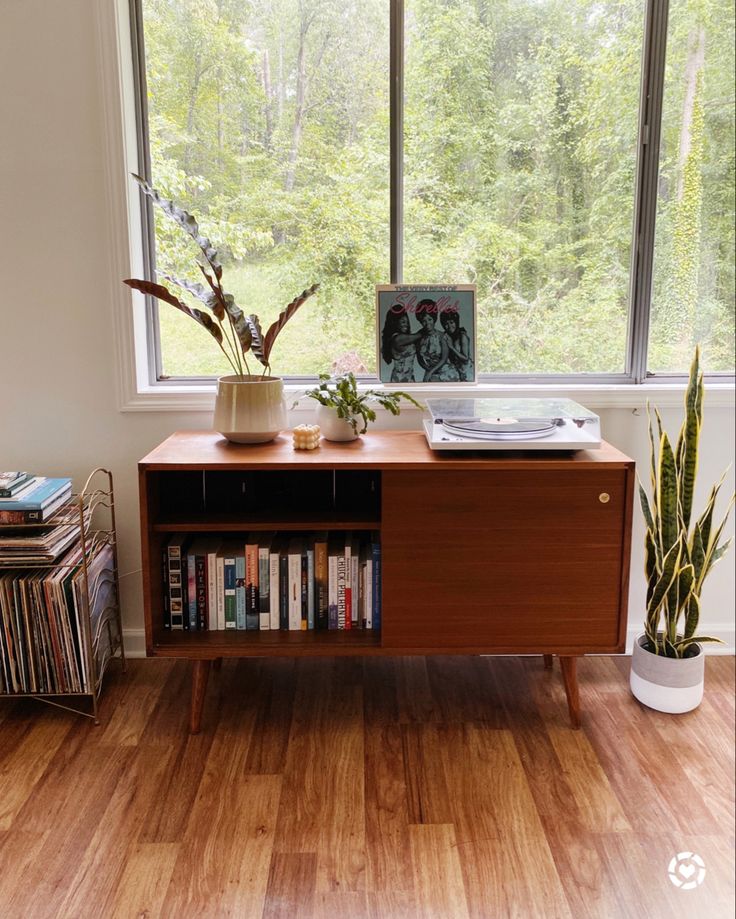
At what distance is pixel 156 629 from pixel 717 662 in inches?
66.8

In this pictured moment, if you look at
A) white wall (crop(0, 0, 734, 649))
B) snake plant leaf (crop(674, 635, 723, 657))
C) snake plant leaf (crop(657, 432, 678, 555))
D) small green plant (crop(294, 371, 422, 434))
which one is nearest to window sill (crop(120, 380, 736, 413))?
white wall (crop(0, 0, 734, 649))

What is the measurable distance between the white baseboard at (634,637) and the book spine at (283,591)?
585 mm

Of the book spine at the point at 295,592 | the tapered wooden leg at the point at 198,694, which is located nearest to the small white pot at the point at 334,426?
the book spine at the point at 295,592

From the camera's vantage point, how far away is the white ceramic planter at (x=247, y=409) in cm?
213

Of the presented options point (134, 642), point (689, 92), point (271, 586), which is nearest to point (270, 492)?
point (271, 586)

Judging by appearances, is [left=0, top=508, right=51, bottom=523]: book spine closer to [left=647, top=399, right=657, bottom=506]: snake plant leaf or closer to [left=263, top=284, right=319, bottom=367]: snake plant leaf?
[left=263, top=284, right=319, bottom=367]: snake plant leaf

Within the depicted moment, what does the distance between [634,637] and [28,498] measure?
1.85 metres

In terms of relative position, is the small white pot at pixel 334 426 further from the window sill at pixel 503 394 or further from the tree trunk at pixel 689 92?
the tree trunk at pixel 689 92

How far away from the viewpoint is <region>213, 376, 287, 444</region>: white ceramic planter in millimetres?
2133

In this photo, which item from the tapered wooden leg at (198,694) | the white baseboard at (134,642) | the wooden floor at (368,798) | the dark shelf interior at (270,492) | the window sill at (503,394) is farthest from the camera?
the white baseboard at (134,642)

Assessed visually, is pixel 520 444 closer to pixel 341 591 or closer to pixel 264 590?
pixel 341 591

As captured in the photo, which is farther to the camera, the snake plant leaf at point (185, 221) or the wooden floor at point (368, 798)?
the snake plant leaf at point (185, 221)

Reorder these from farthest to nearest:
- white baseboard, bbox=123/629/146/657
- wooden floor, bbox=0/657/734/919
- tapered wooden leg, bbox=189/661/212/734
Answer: white baseboard, bbox=123/629/146/657, tapered wooden leg, bbox=189/661/212/734, wooden floor, bbox=0/657/734/919

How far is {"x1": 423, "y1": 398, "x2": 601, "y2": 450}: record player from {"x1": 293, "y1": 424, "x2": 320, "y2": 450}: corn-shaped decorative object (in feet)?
0.95
